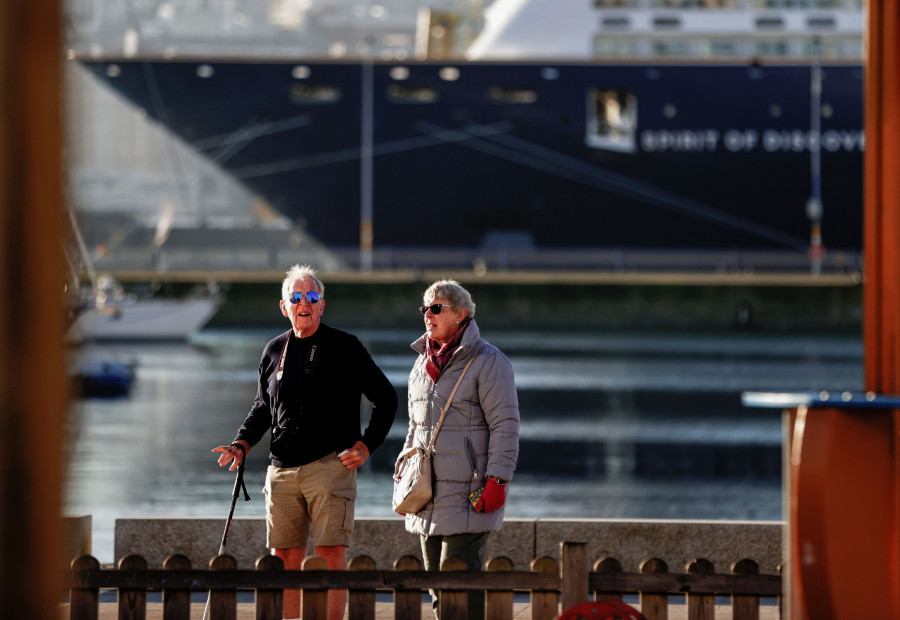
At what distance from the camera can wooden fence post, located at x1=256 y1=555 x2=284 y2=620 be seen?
4195mm

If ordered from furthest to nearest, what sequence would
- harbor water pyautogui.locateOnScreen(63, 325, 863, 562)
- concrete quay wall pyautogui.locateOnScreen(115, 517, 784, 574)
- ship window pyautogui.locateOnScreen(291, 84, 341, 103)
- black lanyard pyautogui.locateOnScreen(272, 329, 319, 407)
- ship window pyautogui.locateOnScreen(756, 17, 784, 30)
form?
ship window pyautogui.locateOnScreen(291, 84, 341, 103), ship window pyautogui.locateOnScreen(756, 17, 784, 30), harbor water pyautogui.locateOnScreen(63, 325, 863, 562), concrete quay wall pyautogui.locateOnScreen(115, 517, 784, 574), black lanyard pyautogui.locateOnScreen(272, 329, 319, 407)

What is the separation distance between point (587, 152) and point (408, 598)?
3511cm

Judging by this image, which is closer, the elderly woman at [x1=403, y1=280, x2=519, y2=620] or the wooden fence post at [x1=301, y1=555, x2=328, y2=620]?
the wooden fence post at [x1=301, y1=555, x2=328, y2=620]

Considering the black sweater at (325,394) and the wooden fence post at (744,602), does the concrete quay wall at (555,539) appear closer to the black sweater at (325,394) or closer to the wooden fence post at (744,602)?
the black sweater at (325,394)

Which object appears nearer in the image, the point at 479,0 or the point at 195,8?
the point at 479,0

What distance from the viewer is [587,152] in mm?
38594

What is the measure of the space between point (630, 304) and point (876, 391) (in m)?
30.4

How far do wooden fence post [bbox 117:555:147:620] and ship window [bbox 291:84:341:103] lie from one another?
35.6 m

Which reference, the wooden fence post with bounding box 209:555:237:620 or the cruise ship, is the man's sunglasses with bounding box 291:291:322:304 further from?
the cruise ship

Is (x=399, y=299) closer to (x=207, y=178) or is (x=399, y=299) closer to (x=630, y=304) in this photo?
(x=630, y=304)

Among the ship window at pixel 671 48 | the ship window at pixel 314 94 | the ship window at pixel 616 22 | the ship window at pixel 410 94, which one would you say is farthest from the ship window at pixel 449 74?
the ship window at pixel 671 48

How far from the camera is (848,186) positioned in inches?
1523

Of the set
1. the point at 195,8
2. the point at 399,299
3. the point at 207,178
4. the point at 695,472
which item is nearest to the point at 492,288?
the point at 399,299

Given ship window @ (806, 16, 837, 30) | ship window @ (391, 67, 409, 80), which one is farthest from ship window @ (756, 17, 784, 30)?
ship window @ (391, 67, 409, 80)
